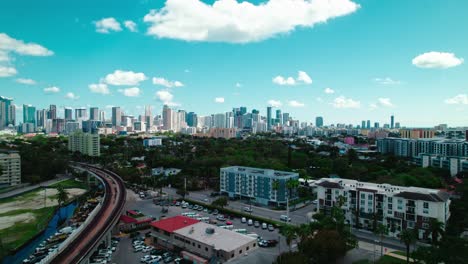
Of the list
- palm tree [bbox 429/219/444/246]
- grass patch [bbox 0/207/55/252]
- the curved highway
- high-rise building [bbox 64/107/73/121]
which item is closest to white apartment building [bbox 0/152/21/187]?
grass patch [bbox 0/207/55/252]

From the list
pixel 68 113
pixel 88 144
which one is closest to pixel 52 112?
pixel 68 113

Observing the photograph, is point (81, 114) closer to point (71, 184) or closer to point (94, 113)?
point (94, 113)

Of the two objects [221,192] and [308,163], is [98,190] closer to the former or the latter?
[221,192]

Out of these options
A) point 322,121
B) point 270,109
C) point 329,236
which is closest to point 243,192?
point 329,236

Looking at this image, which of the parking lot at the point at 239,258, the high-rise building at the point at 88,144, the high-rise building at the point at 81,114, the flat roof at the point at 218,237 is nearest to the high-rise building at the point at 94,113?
the high-rise building at the point at 81,114

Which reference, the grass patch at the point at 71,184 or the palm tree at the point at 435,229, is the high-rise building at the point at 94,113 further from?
the palm tree at the point at 435,229

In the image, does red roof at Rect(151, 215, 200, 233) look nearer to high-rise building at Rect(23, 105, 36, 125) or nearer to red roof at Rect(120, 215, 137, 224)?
red roof at Rect(120, 215, 137, 224)
